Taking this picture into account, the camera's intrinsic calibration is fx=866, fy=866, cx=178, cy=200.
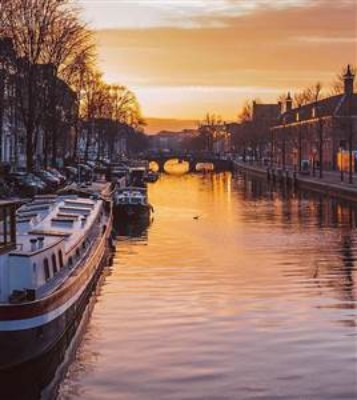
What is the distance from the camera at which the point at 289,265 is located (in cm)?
3688

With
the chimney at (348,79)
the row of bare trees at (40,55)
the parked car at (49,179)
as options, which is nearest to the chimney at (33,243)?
the row of bare trees at (40,55)

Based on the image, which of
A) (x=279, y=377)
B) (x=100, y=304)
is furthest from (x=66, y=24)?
(x=279, y=377)

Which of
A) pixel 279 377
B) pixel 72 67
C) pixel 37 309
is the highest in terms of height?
pixel 72 67

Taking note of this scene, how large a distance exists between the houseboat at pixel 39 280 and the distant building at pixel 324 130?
2921 inches

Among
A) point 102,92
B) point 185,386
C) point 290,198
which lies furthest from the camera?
point 102,92

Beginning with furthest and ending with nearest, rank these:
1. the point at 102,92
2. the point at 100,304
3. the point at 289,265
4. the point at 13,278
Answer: the point at 102,92
the point at 289,265
the point at 100,304
the point at 13,278

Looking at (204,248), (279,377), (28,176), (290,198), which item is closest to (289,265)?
(204,248)

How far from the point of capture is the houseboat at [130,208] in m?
60.6

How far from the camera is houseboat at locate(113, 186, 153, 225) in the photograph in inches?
2387

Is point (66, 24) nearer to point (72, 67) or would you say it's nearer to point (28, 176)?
point (72, 67)

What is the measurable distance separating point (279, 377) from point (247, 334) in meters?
4.11

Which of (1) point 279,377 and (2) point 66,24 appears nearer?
(1) point 279,377

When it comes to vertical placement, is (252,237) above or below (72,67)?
below

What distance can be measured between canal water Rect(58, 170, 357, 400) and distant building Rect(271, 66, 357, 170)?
60796mm
